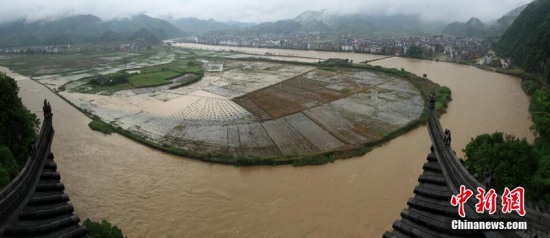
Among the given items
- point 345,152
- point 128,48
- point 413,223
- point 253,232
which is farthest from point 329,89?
point 128,48

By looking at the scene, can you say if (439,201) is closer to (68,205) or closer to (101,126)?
(68,205)

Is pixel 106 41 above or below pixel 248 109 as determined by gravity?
above

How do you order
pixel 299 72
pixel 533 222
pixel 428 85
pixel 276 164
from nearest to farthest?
1. pixel 533 222
2. pixel 276 164
3. pixel 428 85
4. pixel 299 72

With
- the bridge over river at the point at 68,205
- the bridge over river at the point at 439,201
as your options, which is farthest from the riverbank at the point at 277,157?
the bridge over river at the point at 68,205

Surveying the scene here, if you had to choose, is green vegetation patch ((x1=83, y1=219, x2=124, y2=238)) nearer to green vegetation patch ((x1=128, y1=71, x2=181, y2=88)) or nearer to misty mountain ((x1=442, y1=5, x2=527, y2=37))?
green vegetation patch ((x1=128, y1=71, x2=181, y2=88))

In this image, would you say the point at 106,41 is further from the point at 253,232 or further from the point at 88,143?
the point at 253,232
